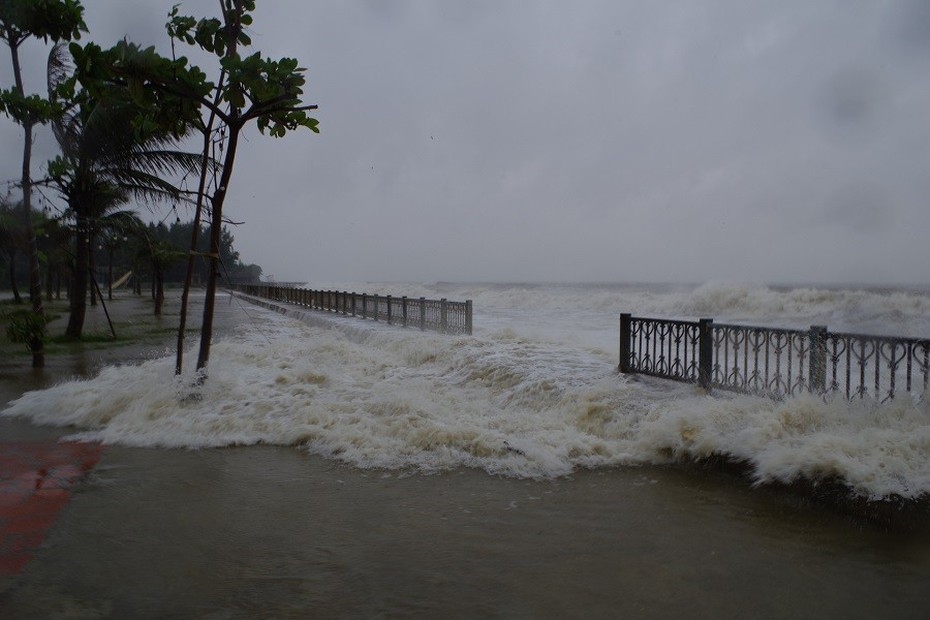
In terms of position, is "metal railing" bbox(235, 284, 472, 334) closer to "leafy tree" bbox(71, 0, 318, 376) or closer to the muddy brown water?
"leafy tree" bbox(71, 0, 318, 376)

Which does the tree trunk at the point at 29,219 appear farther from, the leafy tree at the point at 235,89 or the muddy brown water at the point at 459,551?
the muddy brown water at the point at 459,551

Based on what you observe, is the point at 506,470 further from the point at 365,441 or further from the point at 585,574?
the point at 585,574

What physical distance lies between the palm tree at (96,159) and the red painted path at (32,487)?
6.12 metres

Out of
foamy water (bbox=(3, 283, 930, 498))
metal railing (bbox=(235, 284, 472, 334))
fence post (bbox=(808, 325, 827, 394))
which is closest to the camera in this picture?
foamy water (bbox=(3, 283, 930, 498))

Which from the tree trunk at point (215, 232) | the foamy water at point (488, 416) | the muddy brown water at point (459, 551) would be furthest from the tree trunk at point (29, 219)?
the muddy brown water at point (459, 551)

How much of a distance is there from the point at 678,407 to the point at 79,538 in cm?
544

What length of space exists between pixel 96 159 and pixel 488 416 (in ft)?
38.0

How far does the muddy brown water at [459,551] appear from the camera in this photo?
3070 mm

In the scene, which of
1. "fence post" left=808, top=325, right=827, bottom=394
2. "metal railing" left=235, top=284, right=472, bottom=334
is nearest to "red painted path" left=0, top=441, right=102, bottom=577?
"fence post" left=808, top=325, right=827, bottom=394

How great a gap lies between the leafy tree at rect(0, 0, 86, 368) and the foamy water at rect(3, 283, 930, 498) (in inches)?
145

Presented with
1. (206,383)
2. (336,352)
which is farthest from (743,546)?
(336,352)

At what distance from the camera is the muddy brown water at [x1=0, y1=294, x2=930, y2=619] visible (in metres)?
3.07

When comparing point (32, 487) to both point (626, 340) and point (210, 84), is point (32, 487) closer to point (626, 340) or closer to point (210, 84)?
point (210, 84)

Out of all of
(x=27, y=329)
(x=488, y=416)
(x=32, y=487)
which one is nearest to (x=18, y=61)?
(x=27, y=329)
